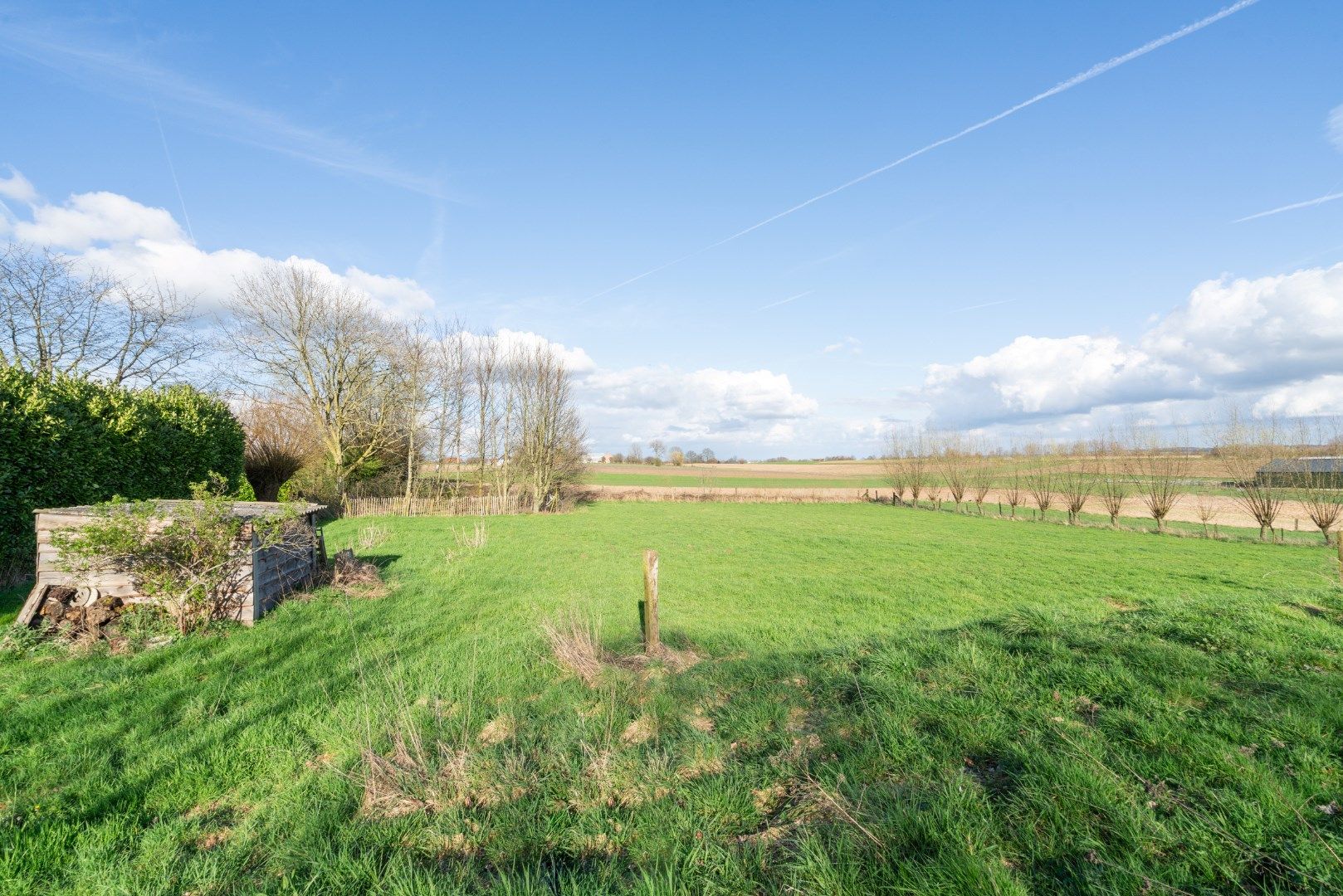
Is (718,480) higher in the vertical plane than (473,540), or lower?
higher

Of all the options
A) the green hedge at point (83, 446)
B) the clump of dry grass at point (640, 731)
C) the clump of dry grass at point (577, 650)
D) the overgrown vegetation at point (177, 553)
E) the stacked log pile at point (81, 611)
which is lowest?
the clump of dry grass at point (640, 731)

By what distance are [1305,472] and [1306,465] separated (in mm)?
933

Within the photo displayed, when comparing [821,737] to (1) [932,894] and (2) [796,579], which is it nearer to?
(1) [932,894]

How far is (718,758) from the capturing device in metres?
3.85

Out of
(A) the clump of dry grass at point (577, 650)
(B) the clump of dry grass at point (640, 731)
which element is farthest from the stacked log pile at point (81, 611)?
(B) the clump of dry grass at point (640, 731)

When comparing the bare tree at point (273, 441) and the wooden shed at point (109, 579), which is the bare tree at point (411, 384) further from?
the wooden shed at point (109, 579)

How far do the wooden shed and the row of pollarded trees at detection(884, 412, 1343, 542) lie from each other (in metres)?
28.2

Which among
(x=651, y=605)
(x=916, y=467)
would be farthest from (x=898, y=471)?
(x=651, y=605)

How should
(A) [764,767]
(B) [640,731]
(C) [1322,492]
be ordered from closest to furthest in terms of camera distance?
1. (A) [764,767]
2. (B) [640,731]
3. (C) [1322,492]

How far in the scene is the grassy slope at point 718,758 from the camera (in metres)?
2.68

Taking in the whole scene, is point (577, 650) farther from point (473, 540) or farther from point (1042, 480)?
point (1042, 480)

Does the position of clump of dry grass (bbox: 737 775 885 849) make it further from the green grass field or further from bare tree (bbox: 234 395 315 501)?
the green grass field

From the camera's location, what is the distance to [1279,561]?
16.6 m

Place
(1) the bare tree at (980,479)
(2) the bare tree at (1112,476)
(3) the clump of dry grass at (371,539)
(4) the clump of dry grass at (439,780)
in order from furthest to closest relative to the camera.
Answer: (1) the bare tree at (980,479)
(2) the bare tree at (1112,476)
(3) the clump of dry grass at (371,539)
(4) the clump of dry grass at (439,780)
